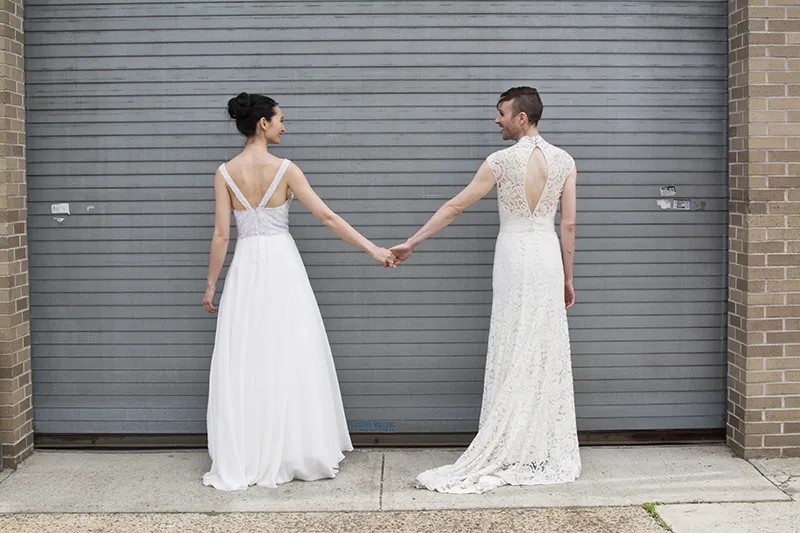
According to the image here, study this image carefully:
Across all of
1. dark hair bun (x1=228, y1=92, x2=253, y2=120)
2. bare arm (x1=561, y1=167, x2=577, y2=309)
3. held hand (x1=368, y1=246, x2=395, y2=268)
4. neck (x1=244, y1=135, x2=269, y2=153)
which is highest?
dark hair bun (x1=228, y1=92, x2=253, y2=120)

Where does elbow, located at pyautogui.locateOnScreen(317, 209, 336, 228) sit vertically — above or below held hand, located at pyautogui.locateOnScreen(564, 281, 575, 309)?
above

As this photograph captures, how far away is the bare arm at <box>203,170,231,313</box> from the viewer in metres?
5.87

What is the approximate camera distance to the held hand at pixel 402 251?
6.01 m

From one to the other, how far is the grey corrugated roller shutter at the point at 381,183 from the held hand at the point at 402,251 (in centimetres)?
38

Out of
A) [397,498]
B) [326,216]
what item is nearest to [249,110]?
[326,216]

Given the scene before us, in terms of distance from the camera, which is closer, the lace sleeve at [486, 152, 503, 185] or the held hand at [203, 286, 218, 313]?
the lace sleeve at [486, 152, 503, 185]

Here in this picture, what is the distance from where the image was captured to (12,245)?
6.16 meters

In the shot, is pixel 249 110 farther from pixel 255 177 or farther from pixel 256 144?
pixel 255 177

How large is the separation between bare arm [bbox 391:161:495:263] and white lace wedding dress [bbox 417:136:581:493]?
67 mm

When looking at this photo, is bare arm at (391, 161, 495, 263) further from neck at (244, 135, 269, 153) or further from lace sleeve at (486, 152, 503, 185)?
neck at (244, 135, 269, 153)

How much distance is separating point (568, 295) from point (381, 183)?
4.34 feet

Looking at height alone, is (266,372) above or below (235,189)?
below

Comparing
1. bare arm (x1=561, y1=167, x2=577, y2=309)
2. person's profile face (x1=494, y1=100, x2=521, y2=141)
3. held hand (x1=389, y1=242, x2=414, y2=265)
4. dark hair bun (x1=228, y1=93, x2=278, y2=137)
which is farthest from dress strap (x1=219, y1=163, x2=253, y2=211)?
bare arm (x1=561, y1=167, x2=577, y2=309)

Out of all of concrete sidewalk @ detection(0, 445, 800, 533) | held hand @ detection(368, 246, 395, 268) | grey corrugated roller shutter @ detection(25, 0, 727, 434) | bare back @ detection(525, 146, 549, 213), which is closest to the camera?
concrete sidewalk @ detection(0, 445, 800, 533)
